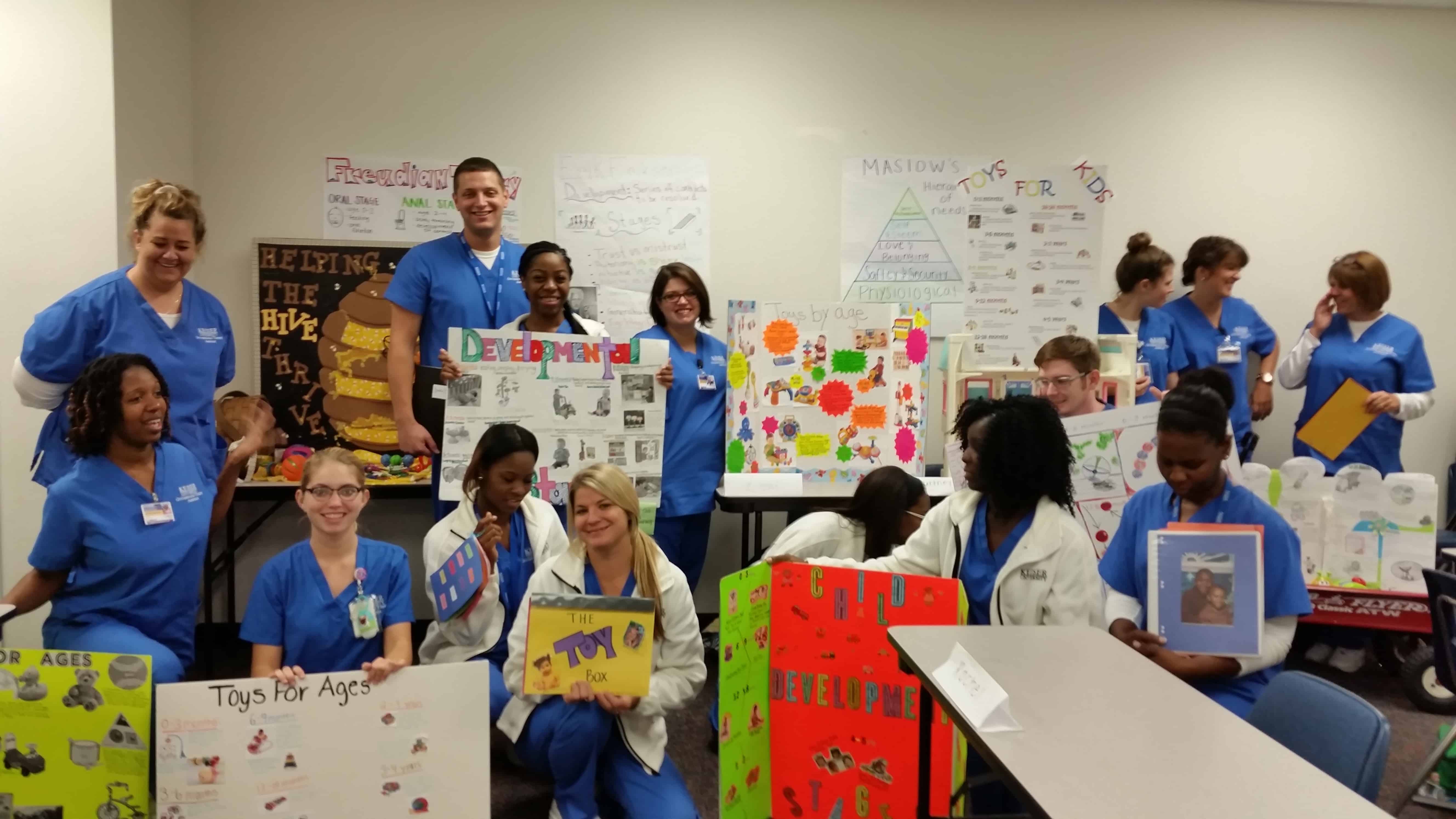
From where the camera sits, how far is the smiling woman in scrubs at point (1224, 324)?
14.5 ft

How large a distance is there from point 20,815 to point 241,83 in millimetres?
3303

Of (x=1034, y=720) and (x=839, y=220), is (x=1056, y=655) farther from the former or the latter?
(x=839, y=220)

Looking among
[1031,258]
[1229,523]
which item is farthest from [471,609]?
[1031,258]

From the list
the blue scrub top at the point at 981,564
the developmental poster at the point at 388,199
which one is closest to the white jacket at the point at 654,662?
the blue scrub top at the point at 981,564

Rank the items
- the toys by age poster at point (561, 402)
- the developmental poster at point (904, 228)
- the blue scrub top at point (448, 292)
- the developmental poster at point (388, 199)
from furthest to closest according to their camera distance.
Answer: the developmental poster at point (904, 228) → the developmental poster at point (388, 199) → the blue scrub top at point (448, 292) → the toys by age poster at point (561, 402)

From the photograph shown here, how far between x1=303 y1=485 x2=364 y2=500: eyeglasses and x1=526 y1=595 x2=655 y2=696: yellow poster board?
627 mm

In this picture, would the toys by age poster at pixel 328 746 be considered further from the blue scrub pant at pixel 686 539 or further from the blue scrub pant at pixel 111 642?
the blue scrub pant at pixel 686 539

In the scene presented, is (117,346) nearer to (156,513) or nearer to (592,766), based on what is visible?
(156,513)

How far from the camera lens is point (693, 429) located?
153 inches

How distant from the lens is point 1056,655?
6.20 ft

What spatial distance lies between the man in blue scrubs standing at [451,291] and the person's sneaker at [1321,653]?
3.65 m

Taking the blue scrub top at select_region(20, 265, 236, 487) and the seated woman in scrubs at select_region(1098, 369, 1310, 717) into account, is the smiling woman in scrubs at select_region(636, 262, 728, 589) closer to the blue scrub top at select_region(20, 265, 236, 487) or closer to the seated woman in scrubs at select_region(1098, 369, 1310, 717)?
the blue scrub top at select_region(20, 265, 236, 487)

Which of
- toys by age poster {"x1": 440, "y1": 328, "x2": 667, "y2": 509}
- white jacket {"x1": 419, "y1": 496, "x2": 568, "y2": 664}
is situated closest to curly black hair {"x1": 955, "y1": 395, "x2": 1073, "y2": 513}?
white jacket {"x1": 419, "y1": 496, "x2": 568, "y2": 664}

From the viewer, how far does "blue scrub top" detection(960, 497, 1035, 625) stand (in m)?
2.28
